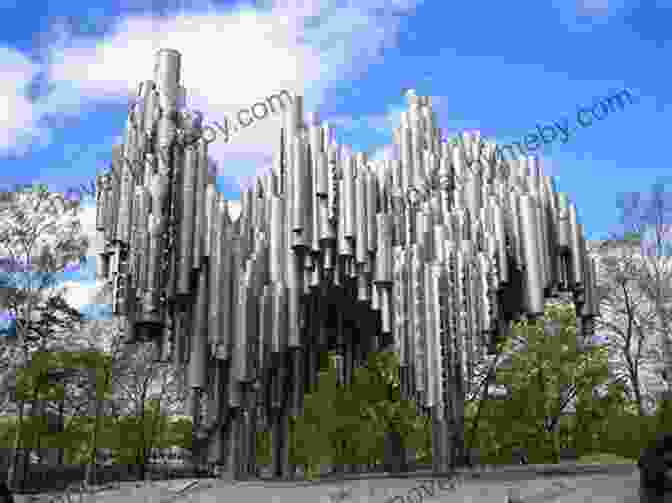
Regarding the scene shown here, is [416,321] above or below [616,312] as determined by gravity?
below

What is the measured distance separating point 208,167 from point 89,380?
21818 millimetres

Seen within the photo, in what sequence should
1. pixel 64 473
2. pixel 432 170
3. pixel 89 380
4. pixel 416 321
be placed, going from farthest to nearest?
pixel 89 380 < pixel 64 473 < pixel 432 170 < pixel 416 321

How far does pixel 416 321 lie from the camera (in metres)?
16.1

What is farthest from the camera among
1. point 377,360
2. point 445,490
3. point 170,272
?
point 377,360

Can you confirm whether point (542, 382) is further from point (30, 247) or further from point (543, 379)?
point (30, 247)

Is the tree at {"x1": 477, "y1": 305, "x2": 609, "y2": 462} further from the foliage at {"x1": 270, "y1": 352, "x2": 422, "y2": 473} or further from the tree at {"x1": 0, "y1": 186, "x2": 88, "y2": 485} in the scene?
the tree at {"x1": 0, "y1": 186, "x2": 88, "y2": 485}

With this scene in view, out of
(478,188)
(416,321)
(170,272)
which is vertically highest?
(478,188)

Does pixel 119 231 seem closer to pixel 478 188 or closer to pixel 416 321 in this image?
pixel 416 321

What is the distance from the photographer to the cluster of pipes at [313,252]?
16312 mm

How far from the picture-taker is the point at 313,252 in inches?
693

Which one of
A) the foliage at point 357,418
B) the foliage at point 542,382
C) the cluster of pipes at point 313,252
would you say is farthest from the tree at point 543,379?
the cluster of pipes at point 313,252

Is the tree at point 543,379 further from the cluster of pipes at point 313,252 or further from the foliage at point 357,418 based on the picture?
the cluster of pipes at point 313,252

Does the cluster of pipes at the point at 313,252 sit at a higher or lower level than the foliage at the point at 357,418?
higher

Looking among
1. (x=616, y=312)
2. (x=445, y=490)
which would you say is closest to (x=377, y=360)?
(x=616, y=312)
